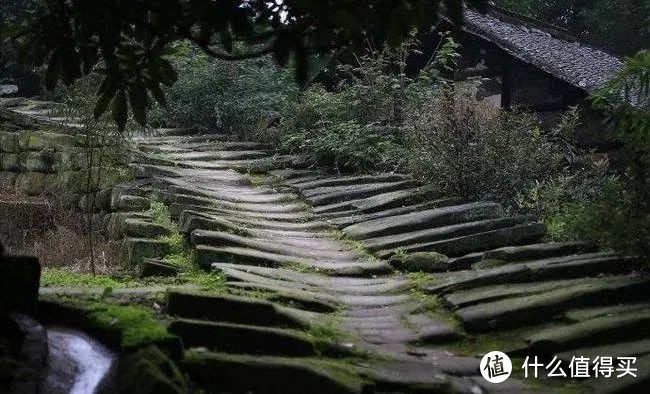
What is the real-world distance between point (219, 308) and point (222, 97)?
24.0 feet

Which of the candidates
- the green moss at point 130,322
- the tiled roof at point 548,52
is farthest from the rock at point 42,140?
the tiled roof at point 548,52

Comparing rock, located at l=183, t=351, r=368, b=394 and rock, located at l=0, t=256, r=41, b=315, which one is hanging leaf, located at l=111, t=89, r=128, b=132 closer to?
rock, located at l=0, t=256, r=41, b=315

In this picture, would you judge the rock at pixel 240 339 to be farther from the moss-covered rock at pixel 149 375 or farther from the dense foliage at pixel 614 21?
the dense foliage at pixel 614 21

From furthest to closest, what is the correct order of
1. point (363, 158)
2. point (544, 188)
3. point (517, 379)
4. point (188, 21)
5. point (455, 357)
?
point (363, 158) → point (544, 188) → point (455, 357) → point (517, 379) → point (188, 21)

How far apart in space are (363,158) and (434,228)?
2.38 m

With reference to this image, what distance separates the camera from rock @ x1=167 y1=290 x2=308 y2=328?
350cm

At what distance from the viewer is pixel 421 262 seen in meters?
5.30

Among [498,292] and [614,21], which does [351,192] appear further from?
[614,21]

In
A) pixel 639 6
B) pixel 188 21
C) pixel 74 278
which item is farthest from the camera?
pixel 639 6

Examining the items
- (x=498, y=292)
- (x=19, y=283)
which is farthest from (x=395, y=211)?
(x=19, y=283)

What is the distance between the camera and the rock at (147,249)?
17.8 feet

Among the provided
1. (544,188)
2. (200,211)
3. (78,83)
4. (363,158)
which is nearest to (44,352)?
(200,211)

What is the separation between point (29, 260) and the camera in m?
3.22

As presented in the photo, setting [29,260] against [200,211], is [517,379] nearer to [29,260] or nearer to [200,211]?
[29,260]
